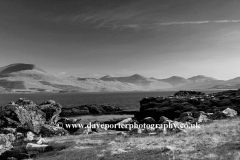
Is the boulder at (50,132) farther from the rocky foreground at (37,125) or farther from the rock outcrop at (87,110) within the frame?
the rock outcrop at (87,110)

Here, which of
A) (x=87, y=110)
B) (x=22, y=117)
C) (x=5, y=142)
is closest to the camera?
(x=5, y=142)

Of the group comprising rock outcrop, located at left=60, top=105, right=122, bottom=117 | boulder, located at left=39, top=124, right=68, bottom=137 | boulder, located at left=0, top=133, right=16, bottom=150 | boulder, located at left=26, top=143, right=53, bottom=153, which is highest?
boulder, located at left=26, top=143, right=53, bottom=153

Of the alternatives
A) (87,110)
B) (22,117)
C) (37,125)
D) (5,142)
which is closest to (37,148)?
(5,142)

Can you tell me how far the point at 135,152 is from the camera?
1698 centimetres

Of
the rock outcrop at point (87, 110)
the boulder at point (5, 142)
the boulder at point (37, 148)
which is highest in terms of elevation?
the boulder at point (37, 148)

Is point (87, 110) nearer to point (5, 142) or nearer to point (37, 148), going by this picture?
point (5, 142)

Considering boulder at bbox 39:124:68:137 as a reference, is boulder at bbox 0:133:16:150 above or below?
above

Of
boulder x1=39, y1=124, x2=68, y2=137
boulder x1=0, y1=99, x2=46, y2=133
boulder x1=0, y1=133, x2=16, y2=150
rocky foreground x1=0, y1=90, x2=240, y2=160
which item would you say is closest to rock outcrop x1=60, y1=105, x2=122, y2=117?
rocky foreground x1=0, y1=90, x2=240, y2=160

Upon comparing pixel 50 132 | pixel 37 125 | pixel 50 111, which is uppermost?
pixel 50 111

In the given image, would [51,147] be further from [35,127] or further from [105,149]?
[35,127]

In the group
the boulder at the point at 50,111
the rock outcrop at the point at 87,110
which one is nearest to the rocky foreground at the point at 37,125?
the boulder at the point at 50,111

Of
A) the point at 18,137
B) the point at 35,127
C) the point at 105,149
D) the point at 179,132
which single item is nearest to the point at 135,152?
the point at 105,149

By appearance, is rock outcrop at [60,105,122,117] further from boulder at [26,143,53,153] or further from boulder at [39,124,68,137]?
boulder at [26,143,53,153]

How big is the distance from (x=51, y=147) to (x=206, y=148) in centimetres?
1603
